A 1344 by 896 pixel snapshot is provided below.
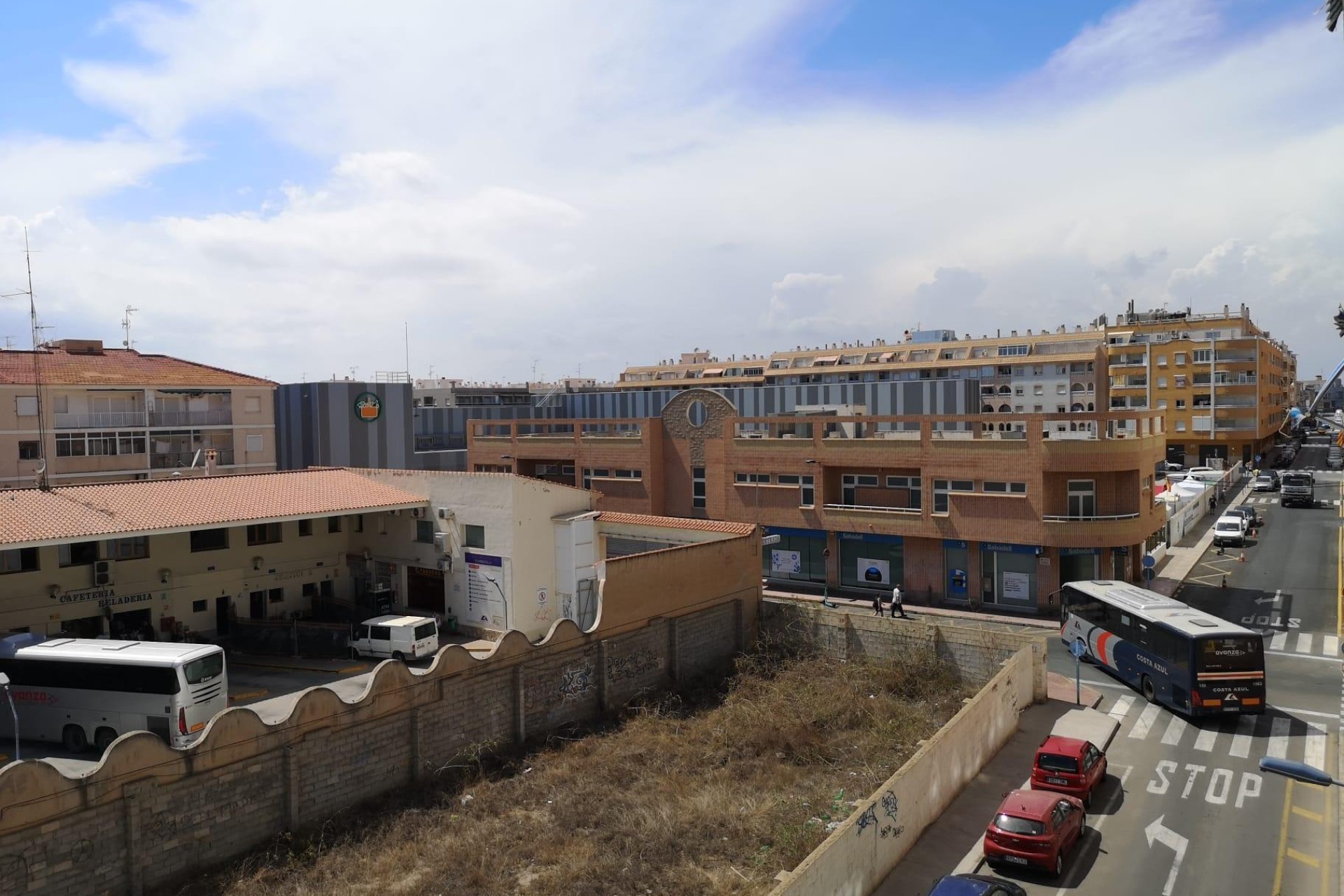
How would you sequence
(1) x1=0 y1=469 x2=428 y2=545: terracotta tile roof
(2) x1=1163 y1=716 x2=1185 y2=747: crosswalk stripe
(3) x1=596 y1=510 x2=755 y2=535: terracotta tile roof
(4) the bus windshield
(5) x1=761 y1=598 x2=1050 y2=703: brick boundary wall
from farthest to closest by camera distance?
(3) x1=596 y1=510 x2=755 y2=535: terracotta tile roof, (5) x1=761 y1=598 x2=1050 y2=703: brick boundary wall, (1) x1=0 y1=469 x2=428 y2=545: terracotta tile roof, (4) the bus windshield, (2) x1=1163 y1=716 x2=1185 y2=747: crosswalk stripe

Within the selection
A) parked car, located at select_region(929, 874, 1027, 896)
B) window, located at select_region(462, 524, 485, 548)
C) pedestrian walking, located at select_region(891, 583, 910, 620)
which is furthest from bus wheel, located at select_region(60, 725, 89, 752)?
pedestrian walking, located at select_region(891, 583, 910, 620)

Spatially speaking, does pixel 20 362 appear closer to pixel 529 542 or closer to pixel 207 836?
pixel 529 542

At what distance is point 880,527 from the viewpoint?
42.8 metres

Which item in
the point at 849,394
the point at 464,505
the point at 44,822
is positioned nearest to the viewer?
the point at 44,822

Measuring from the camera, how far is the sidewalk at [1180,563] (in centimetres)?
4157

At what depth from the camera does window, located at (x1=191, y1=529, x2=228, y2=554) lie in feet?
106

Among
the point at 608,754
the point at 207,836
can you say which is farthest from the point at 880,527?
the point at 207,836

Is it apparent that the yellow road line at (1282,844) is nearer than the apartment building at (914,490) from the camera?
Yes

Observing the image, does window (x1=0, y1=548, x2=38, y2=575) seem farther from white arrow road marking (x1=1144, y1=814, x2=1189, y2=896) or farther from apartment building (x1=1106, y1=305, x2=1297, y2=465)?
apartment building (x1=1106, y1=305, x2=1297, y2=465)

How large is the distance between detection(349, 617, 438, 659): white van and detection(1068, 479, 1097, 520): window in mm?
27274

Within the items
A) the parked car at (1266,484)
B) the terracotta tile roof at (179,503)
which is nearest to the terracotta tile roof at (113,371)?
the terracotta tile roof at (179,503)

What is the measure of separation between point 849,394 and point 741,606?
Answer: 93.2 feet

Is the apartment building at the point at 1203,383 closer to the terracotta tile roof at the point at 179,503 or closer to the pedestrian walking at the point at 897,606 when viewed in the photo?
the pedestrian walking at the point at 897,606

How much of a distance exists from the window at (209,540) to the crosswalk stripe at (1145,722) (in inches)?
1216
